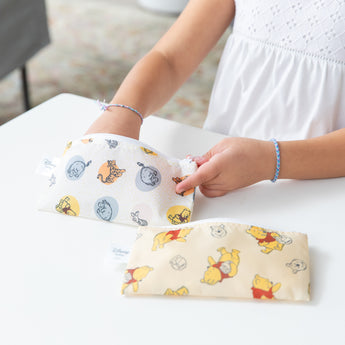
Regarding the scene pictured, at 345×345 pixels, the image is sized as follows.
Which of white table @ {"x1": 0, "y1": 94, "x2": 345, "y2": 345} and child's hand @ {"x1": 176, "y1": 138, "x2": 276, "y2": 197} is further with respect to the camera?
child's hand @ {"x1": 176, "y1": 138, "x2": 276, "y2": 197}

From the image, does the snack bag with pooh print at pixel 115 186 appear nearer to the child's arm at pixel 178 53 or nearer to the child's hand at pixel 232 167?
the child's hand at pixel 232 167

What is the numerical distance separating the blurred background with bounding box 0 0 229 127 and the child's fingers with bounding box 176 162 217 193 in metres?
1.39

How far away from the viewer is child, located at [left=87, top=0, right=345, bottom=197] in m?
0.74

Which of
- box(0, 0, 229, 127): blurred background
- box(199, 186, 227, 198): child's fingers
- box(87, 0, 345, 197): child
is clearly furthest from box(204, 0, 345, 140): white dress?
box(0, 0, 229, 127): blurred background

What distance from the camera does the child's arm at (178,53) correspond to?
85cm

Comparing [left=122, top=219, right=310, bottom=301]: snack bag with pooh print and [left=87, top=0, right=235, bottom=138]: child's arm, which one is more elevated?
[left=87, top=0, right=235, bottom=138]: child's arm

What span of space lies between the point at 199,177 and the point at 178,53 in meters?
0.34

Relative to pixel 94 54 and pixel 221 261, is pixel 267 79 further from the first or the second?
pixel 94 54

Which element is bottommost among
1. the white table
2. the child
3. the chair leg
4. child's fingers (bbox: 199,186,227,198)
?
the white table

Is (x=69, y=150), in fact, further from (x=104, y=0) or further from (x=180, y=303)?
(x=104, y=0)

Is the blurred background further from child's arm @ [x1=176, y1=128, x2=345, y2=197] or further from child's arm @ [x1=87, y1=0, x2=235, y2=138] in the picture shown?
child's arm @ [x1=176, y1=128, x2=345, y2=197]

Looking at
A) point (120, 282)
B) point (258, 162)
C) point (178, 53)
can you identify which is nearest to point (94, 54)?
point (178, 53)

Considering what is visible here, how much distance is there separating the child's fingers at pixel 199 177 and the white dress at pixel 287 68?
29 centimetres

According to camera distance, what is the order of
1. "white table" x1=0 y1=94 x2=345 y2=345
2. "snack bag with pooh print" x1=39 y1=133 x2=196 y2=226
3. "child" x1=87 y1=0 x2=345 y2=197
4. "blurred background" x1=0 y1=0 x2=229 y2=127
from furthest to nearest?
1. "blurred background" x1=0 y1=0 x2=229 y2=127
2. "child" x1=87 y1=0 x2=345 y2=197
3. "snack bag with pooh print" x1=39 y1=133 x2=196 y2=226
4. "white table" x1=0 y1=94 x2=345 y2=345
